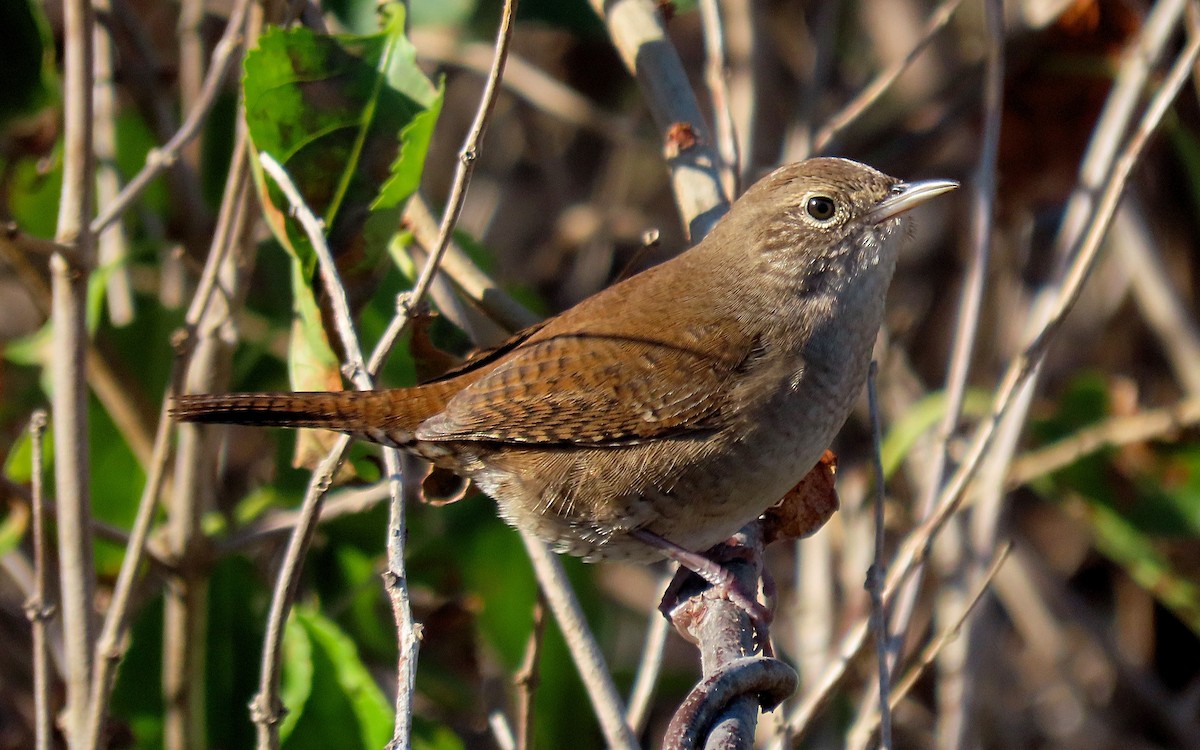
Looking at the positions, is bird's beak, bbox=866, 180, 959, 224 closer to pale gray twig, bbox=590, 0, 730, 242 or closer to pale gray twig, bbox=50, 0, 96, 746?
pale gray twig, bbox=590, 0, 730, 242

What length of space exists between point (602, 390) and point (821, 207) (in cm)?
59

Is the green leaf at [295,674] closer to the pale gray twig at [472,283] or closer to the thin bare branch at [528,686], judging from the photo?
the thin bare branch at [528,686]

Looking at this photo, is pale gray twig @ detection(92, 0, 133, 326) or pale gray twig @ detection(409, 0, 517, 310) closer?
pale gray twig @ detection(409, 0, 517, 310)

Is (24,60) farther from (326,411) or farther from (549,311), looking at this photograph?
(549,311)

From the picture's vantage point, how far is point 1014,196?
428cm

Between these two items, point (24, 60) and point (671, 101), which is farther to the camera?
point (24, 60)

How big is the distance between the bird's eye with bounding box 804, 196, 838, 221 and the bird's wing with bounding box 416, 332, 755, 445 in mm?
301

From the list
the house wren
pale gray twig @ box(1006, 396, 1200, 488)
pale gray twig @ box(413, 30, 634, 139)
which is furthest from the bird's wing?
pale gray twig @ box(413, 30, 634, 139)

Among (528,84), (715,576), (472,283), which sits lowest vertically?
(715,576)

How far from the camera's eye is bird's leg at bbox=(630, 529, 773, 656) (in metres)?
2.45

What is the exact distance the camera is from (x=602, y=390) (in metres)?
2.63

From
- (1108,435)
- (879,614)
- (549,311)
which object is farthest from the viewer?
(549,311)

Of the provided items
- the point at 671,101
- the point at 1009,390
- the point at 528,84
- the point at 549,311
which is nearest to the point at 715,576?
the point at 1009,390

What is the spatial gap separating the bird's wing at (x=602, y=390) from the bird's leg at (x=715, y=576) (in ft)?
0.76
